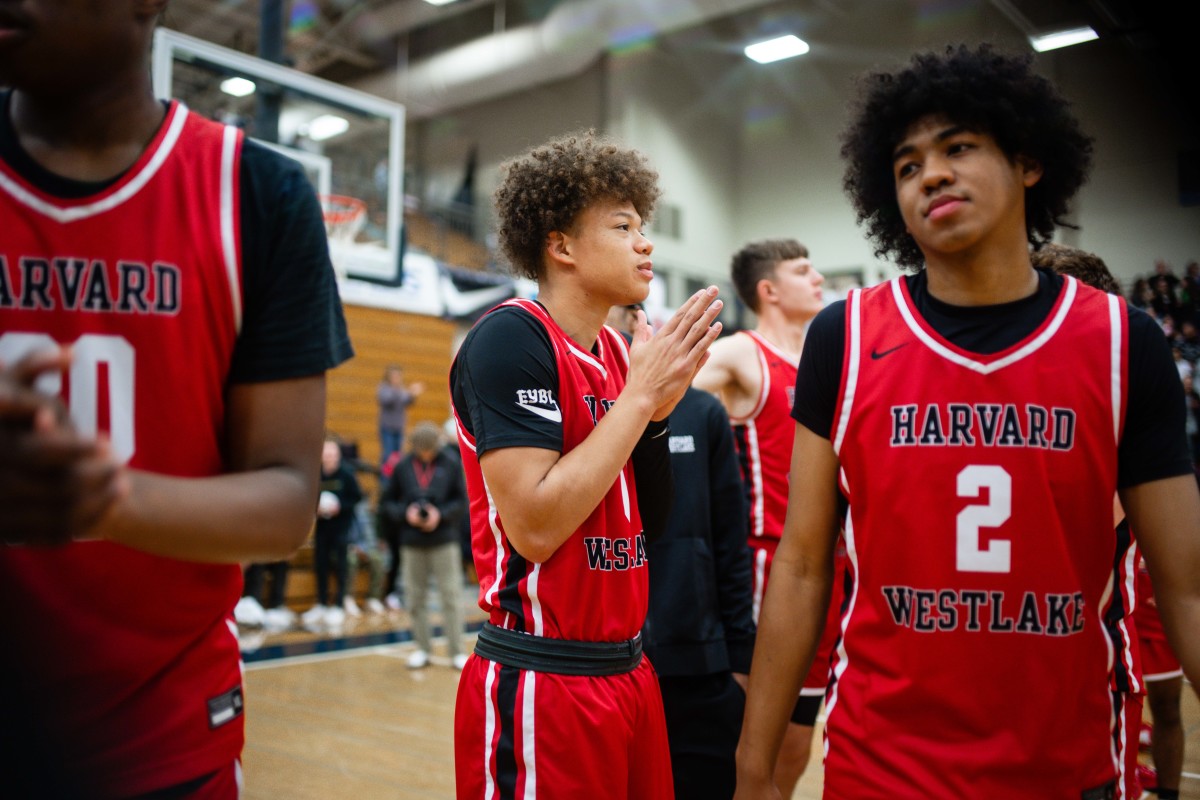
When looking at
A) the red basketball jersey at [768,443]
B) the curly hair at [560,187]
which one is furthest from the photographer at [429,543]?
the curly hair at [560,187]

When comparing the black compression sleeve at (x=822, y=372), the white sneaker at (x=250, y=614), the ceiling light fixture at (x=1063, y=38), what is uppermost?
the ceiling light fixture at (x=1063, y=38)

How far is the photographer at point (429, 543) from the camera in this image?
312 inches

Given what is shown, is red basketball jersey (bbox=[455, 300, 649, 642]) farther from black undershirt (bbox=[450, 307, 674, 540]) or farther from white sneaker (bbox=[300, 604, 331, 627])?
white sneaker (bbox=[300, 604, 331, 627])

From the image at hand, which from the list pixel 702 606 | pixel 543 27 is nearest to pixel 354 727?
pixel 702 606

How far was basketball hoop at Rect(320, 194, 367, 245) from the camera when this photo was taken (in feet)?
32.1

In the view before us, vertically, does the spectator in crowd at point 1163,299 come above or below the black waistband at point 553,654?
above

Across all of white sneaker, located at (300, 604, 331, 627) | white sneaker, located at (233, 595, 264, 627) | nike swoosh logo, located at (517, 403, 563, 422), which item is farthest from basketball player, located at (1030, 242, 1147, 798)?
white sneaker, located at (300, 604, 331, 627)

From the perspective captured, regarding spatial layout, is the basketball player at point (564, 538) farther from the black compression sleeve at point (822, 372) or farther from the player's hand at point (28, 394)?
the player's hand at point (28, 394)

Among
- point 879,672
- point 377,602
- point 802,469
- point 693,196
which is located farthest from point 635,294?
point 693,196

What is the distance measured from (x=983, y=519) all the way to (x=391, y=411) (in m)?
13.4

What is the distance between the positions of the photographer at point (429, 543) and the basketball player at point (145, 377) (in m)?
6.85

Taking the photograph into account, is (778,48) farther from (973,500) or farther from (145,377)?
(145,377)

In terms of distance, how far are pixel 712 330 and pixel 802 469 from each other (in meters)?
0.40

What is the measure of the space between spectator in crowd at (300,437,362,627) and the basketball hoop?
A: 2335 millimetres
